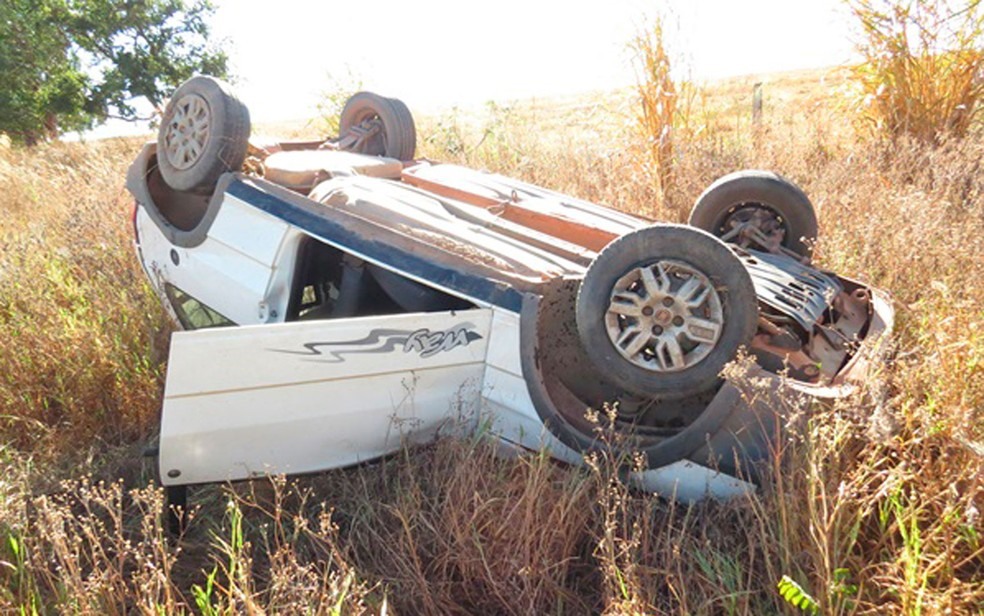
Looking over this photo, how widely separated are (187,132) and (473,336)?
2.11 m

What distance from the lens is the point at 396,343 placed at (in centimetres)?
287

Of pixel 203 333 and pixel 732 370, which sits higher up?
pixel 203 333

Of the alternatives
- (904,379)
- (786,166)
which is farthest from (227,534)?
(786,166)

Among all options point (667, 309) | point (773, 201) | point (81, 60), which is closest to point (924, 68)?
point (773, 201)

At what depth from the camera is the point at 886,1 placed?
7.05 meters

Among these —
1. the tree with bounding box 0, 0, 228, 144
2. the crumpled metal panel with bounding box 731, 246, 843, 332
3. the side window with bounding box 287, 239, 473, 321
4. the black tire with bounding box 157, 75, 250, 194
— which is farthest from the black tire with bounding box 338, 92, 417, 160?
the tree with bounding box 0, 0, 228, 144

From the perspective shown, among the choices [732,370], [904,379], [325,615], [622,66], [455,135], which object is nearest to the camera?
[325,615]

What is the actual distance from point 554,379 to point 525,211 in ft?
3.86

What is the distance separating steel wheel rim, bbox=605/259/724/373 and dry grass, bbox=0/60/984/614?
45cm

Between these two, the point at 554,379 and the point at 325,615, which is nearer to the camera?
the point at 325,615

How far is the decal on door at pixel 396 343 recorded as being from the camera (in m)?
2.82

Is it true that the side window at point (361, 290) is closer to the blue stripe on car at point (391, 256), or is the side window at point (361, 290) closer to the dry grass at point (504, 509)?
the blue stripe on car at point (391, 256)

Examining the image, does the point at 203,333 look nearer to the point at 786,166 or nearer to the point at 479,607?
the point at 479,607

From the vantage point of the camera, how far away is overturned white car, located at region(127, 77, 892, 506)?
2.75m
